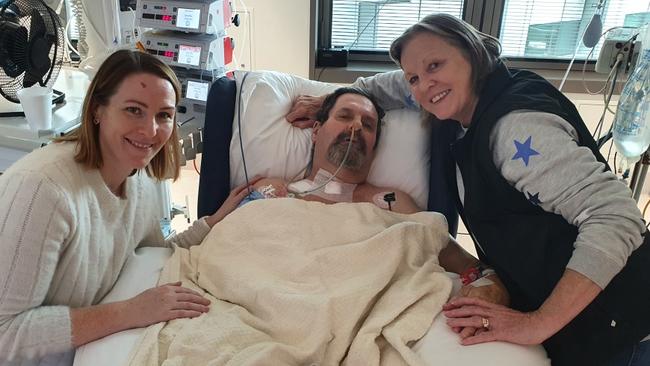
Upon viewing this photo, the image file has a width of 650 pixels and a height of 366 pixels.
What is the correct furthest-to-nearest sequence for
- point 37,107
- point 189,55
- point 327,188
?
point 189,55 < point 327,188 < point 37,107

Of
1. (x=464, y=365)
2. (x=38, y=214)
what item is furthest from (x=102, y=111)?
(x=464, y=365)

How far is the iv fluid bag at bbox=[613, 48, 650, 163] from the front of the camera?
1.78 metres

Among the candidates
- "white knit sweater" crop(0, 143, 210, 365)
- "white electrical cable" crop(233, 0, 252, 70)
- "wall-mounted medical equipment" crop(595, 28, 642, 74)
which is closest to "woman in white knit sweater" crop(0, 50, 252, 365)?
"white knit sweater" crop(0, 143, 210, 365)

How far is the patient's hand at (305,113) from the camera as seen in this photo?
5.94ft

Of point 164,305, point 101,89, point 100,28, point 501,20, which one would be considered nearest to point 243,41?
point 100,28

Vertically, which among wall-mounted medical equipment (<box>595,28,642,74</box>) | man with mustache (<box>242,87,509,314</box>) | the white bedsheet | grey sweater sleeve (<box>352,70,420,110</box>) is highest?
wall-mounted medical equipment (<box>595,28,642,74</box>)

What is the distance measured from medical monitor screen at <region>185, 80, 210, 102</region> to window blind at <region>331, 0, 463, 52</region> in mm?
1303

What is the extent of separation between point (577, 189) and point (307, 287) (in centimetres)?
69

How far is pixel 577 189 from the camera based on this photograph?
1.03m

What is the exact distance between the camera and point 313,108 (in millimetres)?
1815

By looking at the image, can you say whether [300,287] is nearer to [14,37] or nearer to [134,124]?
[134,124]

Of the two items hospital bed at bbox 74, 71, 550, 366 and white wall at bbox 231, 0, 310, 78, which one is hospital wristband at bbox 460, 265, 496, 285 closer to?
hospital bed at bbox 74, 71, 550, 366

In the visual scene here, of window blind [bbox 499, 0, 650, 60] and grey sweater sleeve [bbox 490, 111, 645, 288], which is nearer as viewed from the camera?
grey sweater sleeve [bbox 490, 111, 645, 288]

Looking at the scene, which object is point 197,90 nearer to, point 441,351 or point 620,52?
point 441,351
